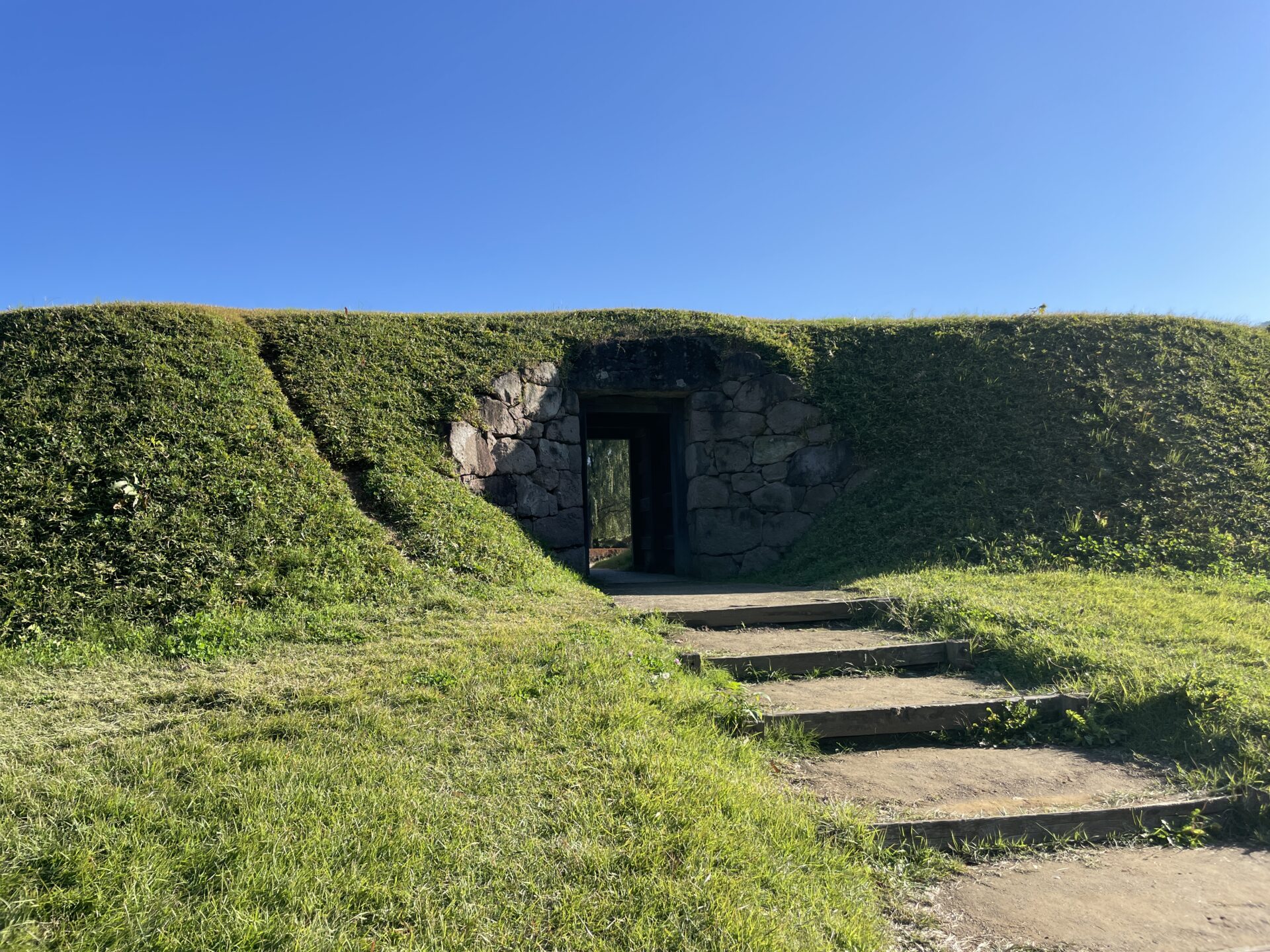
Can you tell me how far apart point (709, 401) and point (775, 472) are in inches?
51.8

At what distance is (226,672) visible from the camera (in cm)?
434

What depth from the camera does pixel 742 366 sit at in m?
9.85

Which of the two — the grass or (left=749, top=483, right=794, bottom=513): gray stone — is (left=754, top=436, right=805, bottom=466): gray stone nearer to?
(left=749, top=483, right=794, bottom=513): gray stone

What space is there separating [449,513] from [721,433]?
398 cm

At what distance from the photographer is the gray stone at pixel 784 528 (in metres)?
9.50

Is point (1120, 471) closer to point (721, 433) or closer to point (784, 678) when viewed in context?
point (721, 433)

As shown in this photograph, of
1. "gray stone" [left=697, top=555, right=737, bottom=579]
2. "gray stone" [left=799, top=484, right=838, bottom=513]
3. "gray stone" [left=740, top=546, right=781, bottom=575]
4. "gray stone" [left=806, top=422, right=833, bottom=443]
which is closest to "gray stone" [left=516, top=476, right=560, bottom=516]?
"gray stone" [left=697, top=555, right=737, bottom=579]

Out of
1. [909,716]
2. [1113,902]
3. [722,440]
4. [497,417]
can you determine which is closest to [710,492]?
[722,440]

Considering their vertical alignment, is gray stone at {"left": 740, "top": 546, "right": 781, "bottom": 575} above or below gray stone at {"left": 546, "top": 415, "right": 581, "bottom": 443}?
below

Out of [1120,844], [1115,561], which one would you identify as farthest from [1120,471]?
[1120,844]

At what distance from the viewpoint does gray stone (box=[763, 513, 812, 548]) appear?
950 centimetres

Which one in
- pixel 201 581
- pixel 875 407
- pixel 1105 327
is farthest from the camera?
pixel 1105 327

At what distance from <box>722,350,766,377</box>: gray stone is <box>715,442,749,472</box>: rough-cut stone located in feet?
3.16

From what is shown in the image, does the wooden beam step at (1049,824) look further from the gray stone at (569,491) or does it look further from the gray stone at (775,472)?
the gray stone at (775,472)
